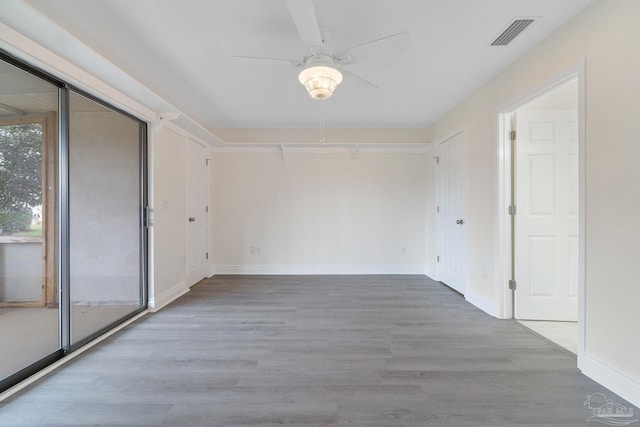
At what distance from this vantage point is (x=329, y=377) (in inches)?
72.9

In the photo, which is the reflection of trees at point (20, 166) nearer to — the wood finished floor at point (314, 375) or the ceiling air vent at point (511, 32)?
the wood finished floor at point (314, 375)

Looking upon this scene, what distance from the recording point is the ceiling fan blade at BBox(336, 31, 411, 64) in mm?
1660

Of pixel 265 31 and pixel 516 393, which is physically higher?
pixel 265 31

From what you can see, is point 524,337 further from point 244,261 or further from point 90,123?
point 90,123

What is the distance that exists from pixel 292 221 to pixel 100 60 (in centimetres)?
322

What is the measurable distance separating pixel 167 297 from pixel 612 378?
13.3 ft

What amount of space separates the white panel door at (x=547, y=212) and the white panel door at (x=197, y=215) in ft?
13.4

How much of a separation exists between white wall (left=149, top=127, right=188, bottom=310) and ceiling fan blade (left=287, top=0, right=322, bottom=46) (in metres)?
2.34

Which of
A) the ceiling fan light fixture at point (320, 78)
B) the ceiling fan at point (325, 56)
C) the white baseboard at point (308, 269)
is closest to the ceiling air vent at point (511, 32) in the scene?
the ceiling fan at point (325, 56)

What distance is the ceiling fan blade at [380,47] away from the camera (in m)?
1.66

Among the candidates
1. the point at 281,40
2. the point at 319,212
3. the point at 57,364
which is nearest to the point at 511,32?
the point at 281,40

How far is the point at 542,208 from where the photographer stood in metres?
2.74

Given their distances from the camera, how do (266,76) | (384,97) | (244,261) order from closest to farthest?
1. (266,76)
2. (384,97)
3. (244,261)

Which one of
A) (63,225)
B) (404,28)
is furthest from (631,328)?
(63,225)
